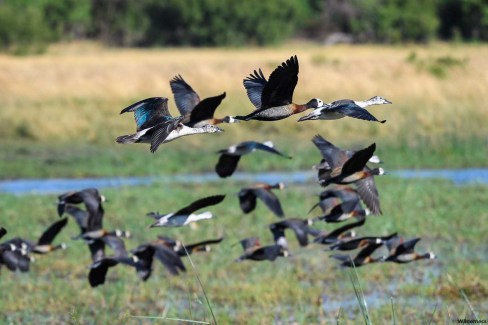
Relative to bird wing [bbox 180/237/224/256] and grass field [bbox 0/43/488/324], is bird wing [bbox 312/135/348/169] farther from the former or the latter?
bird wing [bbox 180/237/224/256]

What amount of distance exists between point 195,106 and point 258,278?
504 centimetres

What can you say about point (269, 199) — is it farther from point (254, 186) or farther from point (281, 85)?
point (281, 85)

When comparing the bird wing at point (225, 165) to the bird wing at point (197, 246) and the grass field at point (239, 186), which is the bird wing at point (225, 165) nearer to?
the grass field at point (239, 186)

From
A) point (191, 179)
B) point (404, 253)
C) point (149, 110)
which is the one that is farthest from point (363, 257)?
point (191, 179)

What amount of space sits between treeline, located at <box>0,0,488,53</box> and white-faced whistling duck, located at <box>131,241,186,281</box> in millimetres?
37520

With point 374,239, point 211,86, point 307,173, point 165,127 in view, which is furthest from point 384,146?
point 165,127

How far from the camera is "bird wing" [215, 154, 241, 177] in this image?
671 cm

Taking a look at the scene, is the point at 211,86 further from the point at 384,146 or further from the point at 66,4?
the point at 66,4

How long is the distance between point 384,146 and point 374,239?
12.6 m

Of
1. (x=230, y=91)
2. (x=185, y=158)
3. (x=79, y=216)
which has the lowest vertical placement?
(x=230, y=91)

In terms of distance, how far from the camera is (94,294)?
985 cm

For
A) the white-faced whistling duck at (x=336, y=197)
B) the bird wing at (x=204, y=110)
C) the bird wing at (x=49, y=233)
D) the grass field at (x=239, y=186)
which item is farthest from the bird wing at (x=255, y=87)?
the bird wing at (x=49, y=233)

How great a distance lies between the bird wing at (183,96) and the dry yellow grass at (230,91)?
14.3 metres

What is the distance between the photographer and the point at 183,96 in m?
6.24
